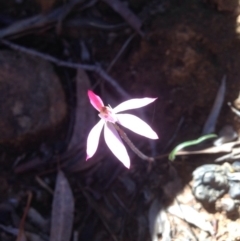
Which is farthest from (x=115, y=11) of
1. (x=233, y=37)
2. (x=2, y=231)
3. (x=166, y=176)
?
(x=2, y=231)

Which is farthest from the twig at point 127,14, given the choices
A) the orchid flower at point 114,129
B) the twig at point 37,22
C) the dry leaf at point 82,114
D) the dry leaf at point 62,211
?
the orchid flower at point 114,129

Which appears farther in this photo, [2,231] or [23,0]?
[23,0]

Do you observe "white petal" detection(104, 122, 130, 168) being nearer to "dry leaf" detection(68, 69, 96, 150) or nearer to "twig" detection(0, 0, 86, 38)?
"dry leaf" detection(68, 69, 96, 150)

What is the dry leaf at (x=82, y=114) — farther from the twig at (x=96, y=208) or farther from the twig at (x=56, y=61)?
the twig at (x=96, y=208)

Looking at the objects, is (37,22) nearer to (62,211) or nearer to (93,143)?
(62,211)

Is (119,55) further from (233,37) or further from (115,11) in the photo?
(233,37)

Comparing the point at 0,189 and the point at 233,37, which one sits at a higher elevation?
the point at 233,37
